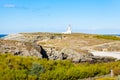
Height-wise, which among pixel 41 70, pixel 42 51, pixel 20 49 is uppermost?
pixel 20 49

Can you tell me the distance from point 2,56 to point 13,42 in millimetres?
5466

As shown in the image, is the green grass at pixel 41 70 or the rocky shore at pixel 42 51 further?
the rocky shore at pixel 42 51

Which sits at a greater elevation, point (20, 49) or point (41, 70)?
point (20, 49)

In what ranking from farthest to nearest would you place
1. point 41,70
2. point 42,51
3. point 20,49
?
point 42,51
point 20,49
point 41,70

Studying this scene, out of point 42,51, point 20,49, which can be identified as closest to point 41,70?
point 20,49

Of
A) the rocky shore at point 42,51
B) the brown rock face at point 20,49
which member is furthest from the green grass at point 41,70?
the rocky shore at point 42,51

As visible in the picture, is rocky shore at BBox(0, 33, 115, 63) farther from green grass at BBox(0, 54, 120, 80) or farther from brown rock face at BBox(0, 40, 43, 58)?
green grass at BBox(0, 54, 120, 80)

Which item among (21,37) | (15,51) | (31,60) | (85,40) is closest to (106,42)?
(85,40)

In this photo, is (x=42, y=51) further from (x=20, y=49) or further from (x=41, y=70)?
(x=41, y=70)

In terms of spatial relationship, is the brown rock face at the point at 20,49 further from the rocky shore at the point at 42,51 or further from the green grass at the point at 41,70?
the green grass at the point at 41,70

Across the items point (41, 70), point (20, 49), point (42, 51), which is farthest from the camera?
point (42, 51)

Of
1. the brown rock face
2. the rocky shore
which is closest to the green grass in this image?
the brown rock face

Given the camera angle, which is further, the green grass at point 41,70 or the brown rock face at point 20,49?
the brown rock face at point 20,49

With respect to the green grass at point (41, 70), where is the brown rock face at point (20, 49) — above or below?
above
